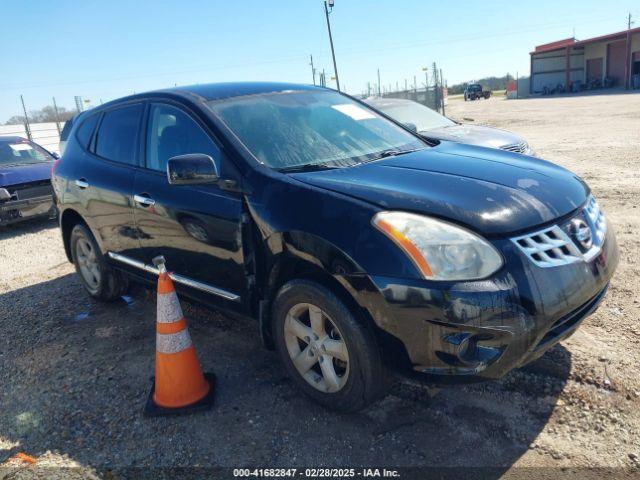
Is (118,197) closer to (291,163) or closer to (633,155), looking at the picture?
(291,163)

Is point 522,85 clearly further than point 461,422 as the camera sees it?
Yes

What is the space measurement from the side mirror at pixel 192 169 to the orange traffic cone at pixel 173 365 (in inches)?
20.7

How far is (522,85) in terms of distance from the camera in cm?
5438

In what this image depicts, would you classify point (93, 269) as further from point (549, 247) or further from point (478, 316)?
point (549, 247)

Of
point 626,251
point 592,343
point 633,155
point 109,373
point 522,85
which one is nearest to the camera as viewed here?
point 592,343

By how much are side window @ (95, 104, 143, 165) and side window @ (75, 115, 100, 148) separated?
0.56 ft

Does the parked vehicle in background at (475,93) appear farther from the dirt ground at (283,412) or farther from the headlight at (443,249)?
the headlight at (443,249)

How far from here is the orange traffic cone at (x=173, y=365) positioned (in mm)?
2975

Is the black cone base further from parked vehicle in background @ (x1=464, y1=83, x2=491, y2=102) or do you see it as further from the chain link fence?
parked vehicle in background @ (x1=464, y1=83, x2=491, y2=102)

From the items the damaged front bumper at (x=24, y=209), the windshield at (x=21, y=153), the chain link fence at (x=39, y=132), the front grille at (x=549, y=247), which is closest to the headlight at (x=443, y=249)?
the front grille at (x=549, y=247)

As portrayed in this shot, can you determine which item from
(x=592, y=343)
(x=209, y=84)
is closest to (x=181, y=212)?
(x=209, y=84)

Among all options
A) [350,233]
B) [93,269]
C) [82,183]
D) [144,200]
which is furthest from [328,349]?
[93,269]

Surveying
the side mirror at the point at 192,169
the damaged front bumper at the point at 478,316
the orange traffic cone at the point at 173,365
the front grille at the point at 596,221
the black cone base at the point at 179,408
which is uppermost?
the side mirror at the point at 192,169

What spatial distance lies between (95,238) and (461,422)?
3315mm
